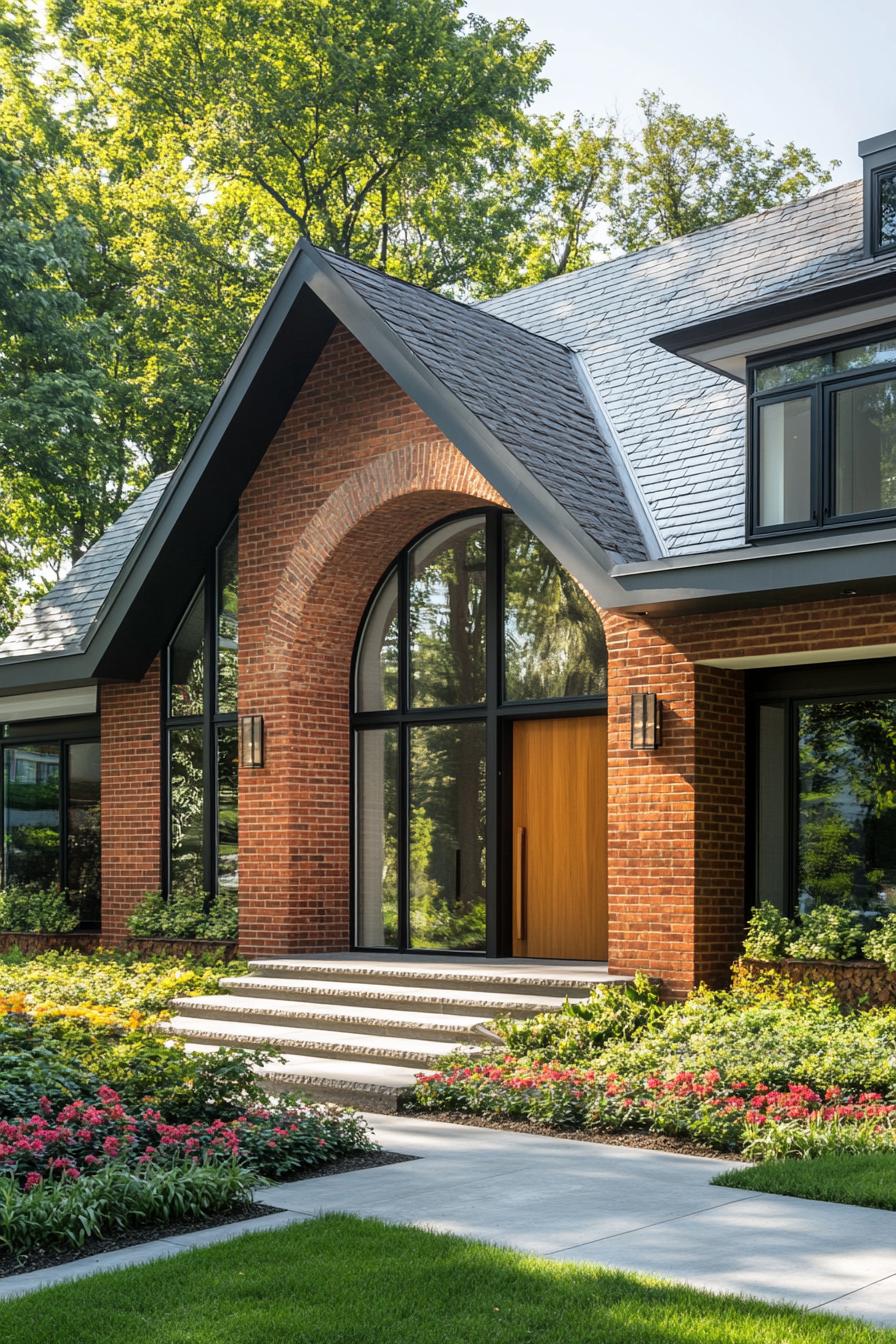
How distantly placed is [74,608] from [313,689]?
4.92 meters

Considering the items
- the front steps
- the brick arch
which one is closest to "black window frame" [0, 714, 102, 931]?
the brick arch

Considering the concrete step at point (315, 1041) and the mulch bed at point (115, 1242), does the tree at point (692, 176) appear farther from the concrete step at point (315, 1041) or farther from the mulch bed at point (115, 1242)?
the mulch bed at point (115, 1242)

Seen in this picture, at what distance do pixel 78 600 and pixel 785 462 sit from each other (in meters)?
10.2

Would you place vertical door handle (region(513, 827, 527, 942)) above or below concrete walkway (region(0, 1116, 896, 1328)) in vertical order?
above

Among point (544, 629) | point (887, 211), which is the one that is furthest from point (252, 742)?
point (887, 211)

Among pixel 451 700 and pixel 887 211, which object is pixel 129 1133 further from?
pixel 887 211

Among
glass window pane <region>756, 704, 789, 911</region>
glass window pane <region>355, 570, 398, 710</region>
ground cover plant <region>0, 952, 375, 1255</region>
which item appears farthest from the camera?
glass window pane <region>355, 570, 398, 710</region>

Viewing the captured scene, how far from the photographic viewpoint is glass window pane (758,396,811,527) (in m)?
10.8

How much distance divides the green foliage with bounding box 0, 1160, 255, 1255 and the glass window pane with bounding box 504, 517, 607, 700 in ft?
22.7

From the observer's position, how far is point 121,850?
16281mm

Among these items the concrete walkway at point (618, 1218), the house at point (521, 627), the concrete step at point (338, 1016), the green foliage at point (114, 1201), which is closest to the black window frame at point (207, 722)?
the house at point (521, 627)

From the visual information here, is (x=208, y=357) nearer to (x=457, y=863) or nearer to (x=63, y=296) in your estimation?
(x=63, y=296)

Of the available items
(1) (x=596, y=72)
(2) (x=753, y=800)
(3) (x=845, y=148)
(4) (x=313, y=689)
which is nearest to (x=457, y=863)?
(4) (x=313, y=689)

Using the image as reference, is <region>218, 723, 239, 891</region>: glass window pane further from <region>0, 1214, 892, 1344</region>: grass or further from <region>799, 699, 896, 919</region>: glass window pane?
<region>0, 1214, 892, 1344</region>: grass
